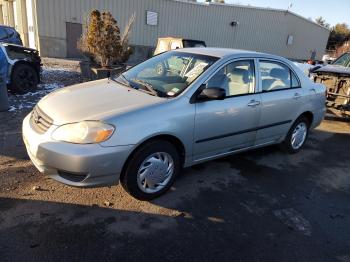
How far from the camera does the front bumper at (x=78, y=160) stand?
3.04 metres

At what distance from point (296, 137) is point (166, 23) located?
761 inches

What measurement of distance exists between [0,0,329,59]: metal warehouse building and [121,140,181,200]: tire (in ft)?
49.8

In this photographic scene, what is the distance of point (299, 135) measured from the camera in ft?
18.3

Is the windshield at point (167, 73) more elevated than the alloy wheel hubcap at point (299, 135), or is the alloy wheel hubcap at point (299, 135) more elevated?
the windshield at point (167, 73)

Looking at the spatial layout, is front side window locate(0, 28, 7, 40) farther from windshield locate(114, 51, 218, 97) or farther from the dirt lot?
windshield locate(114, 51, 218, 97)

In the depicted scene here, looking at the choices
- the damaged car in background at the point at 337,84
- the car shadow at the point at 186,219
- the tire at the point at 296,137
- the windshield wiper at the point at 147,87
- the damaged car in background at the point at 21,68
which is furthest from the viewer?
the damaged car in background at the point at 21,68

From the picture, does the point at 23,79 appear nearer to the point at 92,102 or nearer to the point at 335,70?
the point at 92,102

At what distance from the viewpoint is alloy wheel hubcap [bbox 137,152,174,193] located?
3520 mm

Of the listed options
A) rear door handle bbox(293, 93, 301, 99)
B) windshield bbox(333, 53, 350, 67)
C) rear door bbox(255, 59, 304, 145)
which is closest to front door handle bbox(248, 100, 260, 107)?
rear door bbox(255, 59, 304, 145)

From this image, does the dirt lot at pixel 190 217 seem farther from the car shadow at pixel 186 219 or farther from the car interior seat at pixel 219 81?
the car interior seat at pixel 219 81

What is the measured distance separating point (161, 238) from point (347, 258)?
1782 mm

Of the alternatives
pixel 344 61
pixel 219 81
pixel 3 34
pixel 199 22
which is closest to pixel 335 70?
pixel 344 61

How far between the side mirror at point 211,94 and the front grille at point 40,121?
1685 mm

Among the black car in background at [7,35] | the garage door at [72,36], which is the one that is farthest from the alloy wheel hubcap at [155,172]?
the garage door at [72,36]
